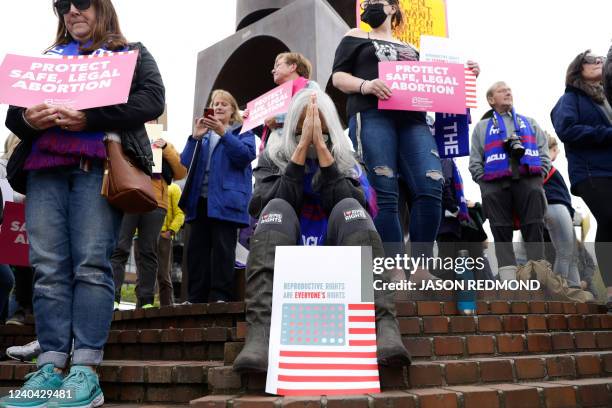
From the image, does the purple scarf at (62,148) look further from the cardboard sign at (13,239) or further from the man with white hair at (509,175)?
the man with white hair at (509,175)

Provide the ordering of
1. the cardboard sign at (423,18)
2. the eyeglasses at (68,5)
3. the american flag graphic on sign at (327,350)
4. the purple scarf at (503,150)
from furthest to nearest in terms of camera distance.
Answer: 1. the cardboard sign at (423,18)
2. the purple scarf at (503,150)
3. the eyeglasses at (68,5)
4. the american flag graphic on sign at (327,350)

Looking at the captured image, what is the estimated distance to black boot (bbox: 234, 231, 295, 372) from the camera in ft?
6.64

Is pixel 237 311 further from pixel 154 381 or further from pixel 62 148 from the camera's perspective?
pixel 62 148

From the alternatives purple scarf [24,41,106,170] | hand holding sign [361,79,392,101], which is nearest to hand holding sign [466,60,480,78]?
hand holding sign [361,79,392,101]

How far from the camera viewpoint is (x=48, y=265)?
90.4 inches

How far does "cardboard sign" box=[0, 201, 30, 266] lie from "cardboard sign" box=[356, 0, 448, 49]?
5.47 metres

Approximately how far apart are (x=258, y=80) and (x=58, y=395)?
9.85m

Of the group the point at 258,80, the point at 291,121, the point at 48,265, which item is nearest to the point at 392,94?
the point at 291,121

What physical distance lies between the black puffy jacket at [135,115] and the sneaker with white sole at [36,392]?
0.94 m

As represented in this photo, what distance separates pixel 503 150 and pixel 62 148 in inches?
131

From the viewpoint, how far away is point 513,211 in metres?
4.39

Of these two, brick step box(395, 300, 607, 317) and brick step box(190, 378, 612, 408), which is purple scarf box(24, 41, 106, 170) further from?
brick step box(395, 300, 607, 317)

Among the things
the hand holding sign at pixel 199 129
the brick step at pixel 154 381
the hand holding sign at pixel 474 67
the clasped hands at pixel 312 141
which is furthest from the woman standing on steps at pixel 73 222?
the hand holding sign at pixel 474 67

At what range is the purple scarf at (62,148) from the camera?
7.68 ft
